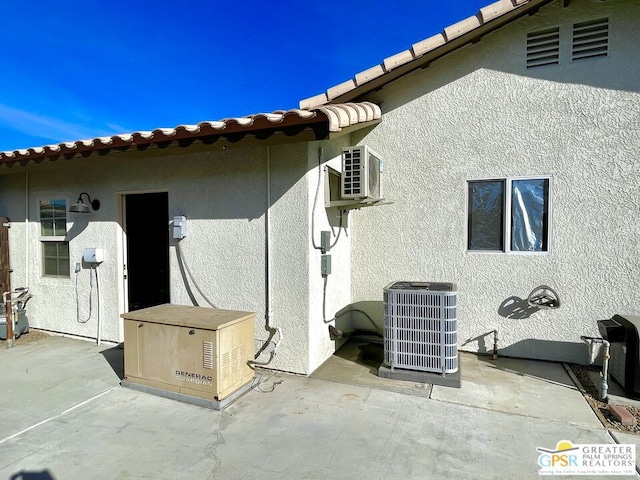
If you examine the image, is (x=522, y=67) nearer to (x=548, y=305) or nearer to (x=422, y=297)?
(x=548, y=305)

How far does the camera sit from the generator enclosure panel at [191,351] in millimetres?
4098

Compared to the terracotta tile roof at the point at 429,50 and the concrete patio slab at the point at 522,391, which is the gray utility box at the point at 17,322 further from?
the concrete patio slab at the point at 522,391

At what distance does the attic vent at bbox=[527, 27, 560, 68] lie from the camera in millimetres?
5562

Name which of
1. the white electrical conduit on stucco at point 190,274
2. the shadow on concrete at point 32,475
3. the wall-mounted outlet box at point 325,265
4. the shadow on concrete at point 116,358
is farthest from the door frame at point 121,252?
the wall-mounted outlet box at point 325,265

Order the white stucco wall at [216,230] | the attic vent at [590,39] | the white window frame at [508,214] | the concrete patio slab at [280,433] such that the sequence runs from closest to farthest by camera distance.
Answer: the concrete patio slab at [280,433]
the white stucco wall at [216,230]
the attic vent at [590,39]
the white window frame at [508,214]

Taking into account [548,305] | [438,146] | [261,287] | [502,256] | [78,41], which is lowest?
[548,305]

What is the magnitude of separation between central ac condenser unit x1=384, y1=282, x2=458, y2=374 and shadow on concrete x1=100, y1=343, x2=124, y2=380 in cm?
416

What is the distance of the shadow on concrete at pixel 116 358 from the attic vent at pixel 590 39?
8999mm

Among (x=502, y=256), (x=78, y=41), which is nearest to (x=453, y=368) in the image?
(x=502, y=256)

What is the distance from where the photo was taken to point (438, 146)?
6.18 m

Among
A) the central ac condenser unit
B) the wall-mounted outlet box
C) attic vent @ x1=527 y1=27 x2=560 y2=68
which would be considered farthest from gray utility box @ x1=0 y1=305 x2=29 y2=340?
attic vent @ x1=527 y1=27 x2=560 y2=68

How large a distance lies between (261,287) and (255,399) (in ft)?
5.32

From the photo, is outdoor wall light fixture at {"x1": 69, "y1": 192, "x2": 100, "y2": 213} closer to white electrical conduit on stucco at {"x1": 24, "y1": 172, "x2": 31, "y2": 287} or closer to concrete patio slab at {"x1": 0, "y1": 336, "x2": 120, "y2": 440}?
white electrical conduit on stucco at {"x1": 24, "y1": 172, "x2": 31, "y2": 287}

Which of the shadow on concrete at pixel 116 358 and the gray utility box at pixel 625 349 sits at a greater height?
the gray utility box at pixel 625 349
